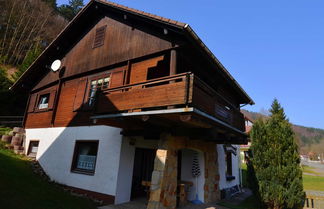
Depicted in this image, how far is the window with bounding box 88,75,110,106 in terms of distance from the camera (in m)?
10.6

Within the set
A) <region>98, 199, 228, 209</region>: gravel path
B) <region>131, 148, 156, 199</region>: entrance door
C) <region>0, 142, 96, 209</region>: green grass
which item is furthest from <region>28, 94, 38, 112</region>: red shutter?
<region>98, 199, 228, 209</region>: gravel path

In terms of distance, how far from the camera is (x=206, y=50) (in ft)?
26.0

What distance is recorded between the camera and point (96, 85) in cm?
1102

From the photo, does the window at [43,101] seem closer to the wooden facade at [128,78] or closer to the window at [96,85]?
the wooden facade at [128,78]

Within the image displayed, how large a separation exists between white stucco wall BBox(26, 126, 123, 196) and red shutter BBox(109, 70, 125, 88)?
209 cm

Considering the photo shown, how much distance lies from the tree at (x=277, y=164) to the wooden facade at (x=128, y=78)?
3.96ft

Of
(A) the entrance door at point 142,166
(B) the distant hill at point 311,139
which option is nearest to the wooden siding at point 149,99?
→ (A) the entrance door at point 142,166

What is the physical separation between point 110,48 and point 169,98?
6.27 meters

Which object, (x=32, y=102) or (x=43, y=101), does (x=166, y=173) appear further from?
(x=32, y=102)

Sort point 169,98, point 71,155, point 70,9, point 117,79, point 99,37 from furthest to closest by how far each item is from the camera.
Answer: point 70,9
point 99,37
point 71,155
point 117,79
point 169,98

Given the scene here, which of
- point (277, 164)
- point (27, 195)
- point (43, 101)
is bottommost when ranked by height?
point (27, 195)

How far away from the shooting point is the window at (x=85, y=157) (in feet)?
31.6

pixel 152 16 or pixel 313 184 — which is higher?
pixel 152 16

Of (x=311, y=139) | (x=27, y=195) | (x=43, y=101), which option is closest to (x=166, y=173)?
(x=27, y=195)
